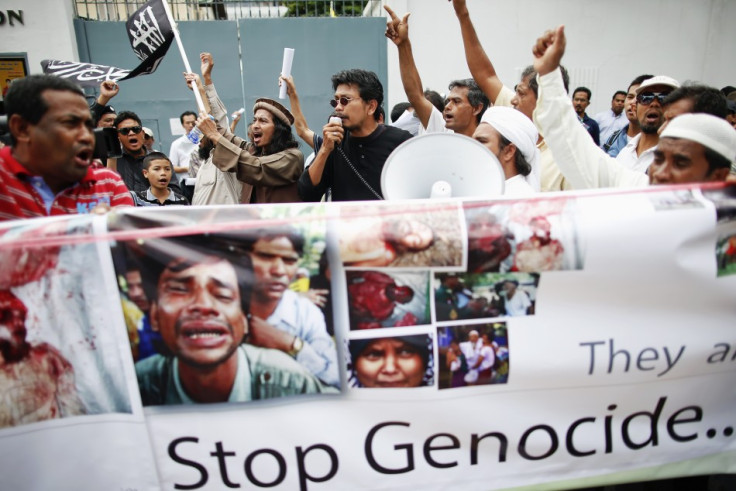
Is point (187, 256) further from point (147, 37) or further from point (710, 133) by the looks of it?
point (147, 37)

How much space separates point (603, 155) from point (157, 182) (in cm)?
294

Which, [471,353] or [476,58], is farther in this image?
[476,58]

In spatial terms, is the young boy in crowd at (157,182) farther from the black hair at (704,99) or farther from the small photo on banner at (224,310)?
the black hair at (704,99)

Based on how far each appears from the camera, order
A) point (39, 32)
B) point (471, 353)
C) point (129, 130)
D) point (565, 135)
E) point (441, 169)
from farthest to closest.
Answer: point (39, 32), point (129, 130), point (441, 169), point (565, 135), point (471, 353)

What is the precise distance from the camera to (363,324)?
165 centimetres

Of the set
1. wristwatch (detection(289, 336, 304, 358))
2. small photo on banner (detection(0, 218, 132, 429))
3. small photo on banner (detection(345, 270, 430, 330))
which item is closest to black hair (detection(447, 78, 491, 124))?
small photo on banner (detection(345, 270, 430, 330))

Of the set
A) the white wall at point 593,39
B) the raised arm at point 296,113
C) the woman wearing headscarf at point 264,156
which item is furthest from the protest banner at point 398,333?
the white wall at point 593,39

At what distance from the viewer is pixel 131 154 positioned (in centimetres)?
477

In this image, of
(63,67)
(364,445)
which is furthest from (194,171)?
(364,445)

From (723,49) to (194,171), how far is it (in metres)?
9.61

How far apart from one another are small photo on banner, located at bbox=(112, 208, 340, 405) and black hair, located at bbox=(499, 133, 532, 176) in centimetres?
118

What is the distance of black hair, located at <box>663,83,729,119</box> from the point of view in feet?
7.84

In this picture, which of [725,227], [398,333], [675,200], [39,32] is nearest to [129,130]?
[398,333]

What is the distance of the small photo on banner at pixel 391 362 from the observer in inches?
65.5
